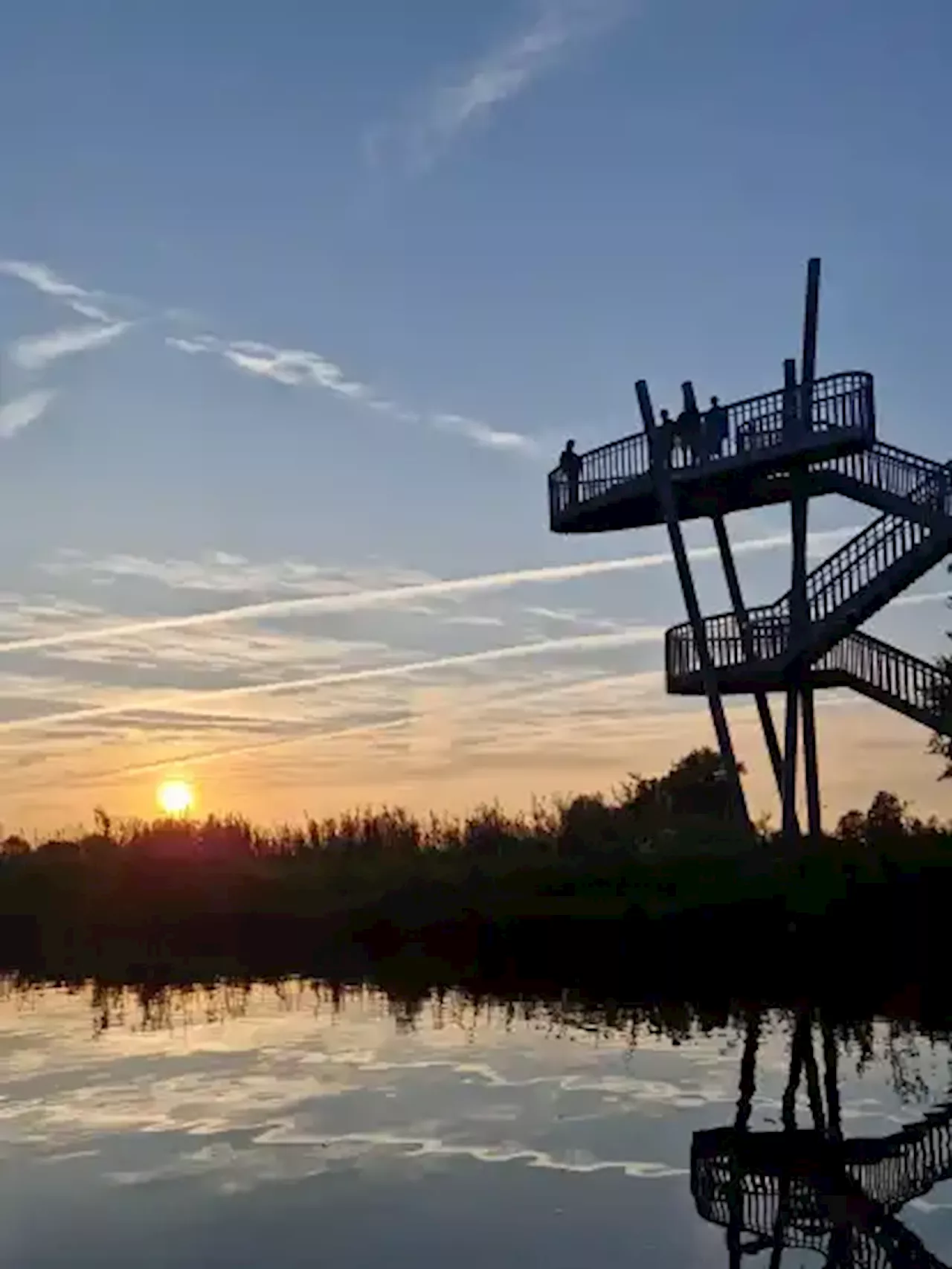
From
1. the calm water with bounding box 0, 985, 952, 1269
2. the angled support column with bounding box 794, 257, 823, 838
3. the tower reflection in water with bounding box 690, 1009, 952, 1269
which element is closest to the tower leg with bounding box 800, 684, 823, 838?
the angled support column with bounding box 794, 257, 823, 838

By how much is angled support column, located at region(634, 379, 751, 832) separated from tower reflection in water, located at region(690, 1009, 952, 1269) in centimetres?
1513

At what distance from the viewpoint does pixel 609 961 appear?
835 inches

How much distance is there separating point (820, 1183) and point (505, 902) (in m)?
14.4

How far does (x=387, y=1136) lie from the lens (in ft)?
35.3

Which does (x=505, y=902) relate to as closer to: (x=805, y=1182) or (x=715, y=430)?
(x=715, y=430)

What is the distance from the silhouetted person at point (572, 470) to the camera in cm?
2855

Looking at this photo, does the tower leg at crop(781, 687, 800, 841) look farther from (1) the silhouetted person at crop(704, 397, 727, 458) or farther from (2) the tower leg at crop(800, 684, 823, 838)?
(1) the silhouetted person at crop(704, 397, 727, 458)

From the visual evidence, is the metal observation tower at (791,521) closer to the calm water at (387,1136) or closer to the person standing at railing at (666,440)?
the person standing at railing at (666,440)

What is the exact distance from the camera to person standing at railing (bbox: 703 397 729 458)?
26094 mm

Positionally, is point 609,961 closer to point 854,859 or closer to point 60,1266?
point 854,859

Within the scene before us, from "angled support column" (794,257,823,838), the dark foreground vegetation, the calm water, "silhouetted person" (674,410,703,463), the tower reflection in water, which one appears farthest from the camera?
"silhouetted person" (674,410,703,463)

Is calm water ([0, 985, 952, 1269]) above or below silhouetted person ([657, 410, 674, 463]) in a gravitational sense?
below

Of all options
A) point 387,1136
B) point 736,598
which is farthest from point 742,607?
point 387,1136

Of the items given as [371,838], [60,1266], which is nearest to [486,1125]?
[60,1266]
